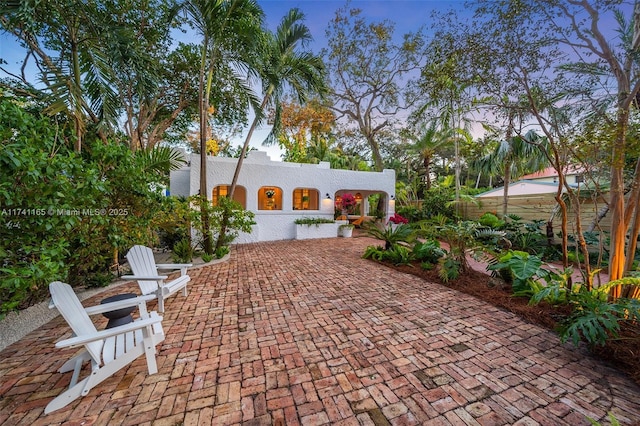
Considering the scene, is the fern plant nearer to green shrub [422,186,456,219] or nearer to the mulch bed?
the mulch bed

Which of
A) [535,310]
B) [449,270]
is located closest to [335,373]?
[535,310]

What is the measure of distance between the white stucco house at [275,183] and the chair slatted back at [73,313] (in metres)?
7.09

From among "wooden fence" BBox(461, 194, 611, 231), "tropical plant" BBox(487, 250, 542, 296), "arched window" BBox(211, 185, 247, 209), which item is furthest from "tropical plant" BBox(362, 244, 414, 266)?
"arched window" BBox(211, 185, 247, 209)

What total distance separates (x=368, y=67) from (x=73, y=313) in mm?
15783

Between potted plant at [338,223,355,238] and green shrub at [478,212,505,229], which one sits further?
potted plant at [338,223,355,238]

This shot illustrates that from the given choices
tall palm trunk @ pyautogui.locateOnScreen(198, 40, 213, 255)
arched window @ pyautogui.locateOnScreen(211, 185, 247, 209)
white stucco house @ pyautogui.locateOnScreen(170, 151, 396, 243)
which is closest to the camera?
tall palm trunk @ pyautogui.locateOnScreen(198, 40, 213, 255)

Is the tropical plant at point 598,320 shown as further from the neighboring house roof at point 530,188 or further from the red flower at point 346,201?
the red flower at point 346,201

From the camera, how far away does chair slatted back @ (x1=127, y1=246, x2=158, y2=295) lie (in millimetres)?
3649

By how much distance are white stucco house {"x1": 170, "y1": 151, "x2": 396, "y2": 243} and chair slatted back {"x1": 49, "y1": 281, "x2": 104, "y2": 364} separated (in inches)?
279

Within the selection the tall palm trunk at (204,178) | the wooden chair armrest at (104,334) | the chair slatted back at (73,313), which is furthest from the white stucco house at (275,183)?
the wooden chair armrest at (104,334)

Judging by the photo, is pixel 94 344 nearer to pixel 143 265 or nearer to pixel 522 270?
pixel 143 265

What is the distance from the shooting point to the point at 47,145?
9.36 ft

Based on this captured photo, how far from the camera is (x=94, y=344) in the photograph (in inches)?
83.0

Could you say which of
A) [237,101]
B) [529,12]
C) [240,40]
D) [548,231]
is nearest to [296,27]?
[240,40]
